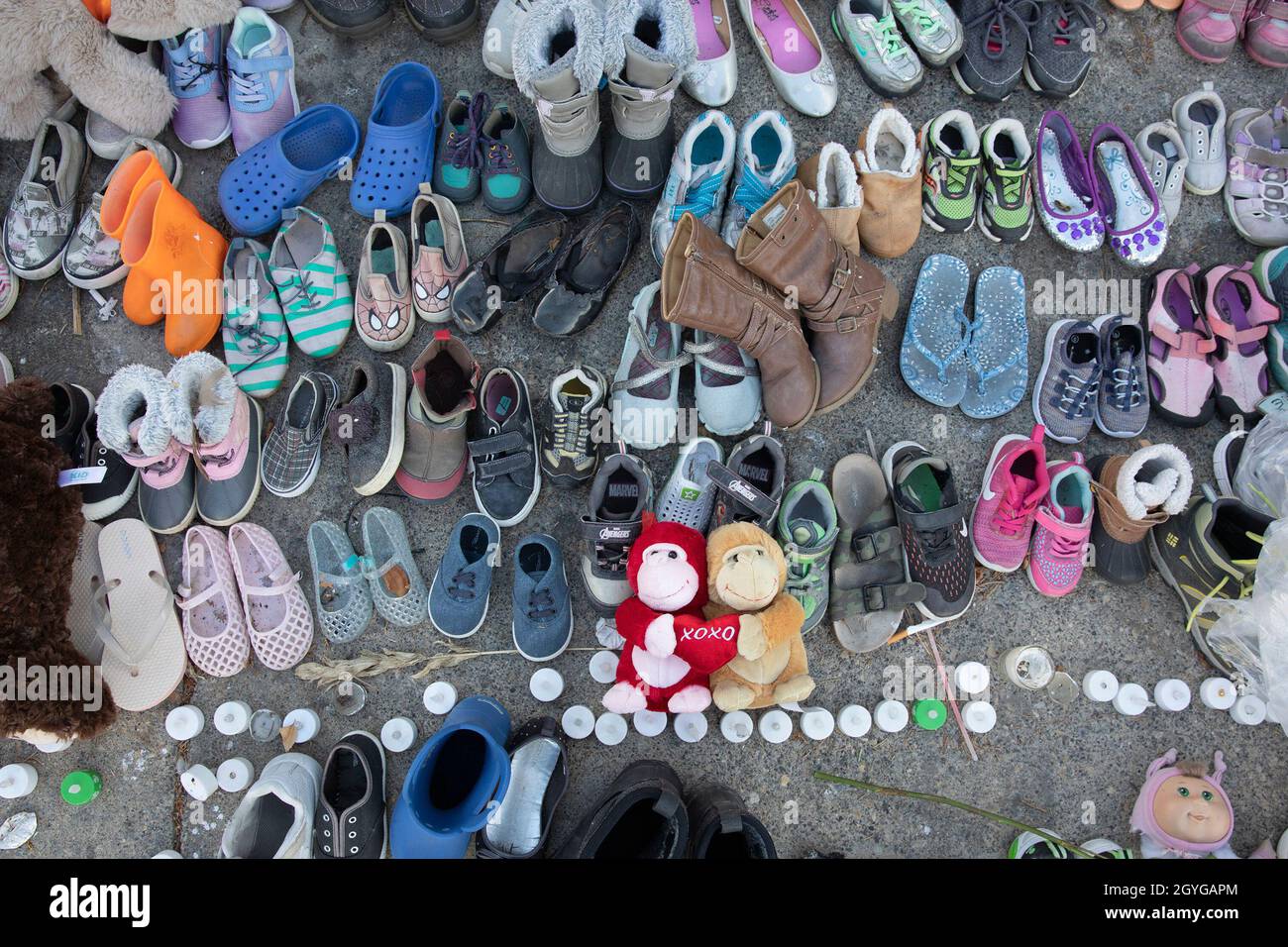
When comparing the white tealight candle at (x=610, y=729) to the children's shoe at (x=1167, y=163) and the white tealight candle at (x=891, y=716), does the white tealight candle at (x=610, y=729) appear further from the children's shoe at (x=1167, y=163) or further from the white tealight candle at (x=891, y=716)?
the children's shoe at (x=1167, y=163)

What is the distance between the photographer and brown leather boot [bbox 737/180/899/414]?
2.53 m

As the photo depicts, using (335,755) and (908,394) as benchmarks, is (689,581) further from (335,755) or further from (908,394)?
(335,755)

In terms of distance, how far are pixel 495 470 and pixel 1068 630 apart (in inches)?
76.9

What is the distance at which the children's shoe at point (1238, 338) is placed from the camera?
2.87m

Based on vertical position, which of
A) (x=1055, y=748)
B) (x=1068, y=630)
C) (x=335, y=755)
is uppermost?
(x=1068, y=630)

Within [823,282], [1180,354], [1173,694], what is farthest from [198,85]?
[1173,694]

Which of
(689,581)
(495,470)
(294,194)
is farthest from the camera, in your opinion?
(294,194)

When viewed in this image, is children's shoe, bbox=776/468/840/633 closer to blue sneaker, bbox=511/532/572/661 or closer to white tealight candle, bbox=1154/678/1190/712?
blue sneaker, bbox=511/532/572/661

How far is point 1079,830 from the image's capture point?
9.18 ft

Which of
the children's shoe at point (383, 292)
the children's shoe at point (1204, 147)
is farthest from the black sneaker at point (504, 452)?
the children's shoe at point (1204, 147)

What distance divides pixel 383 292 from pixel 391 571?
91cm

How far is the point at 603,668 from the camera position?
280 cm

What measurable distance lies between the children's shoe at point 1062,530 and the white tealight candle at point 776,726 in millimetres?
948

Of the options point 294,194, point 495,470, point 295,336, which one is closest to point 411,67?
point 294,194
